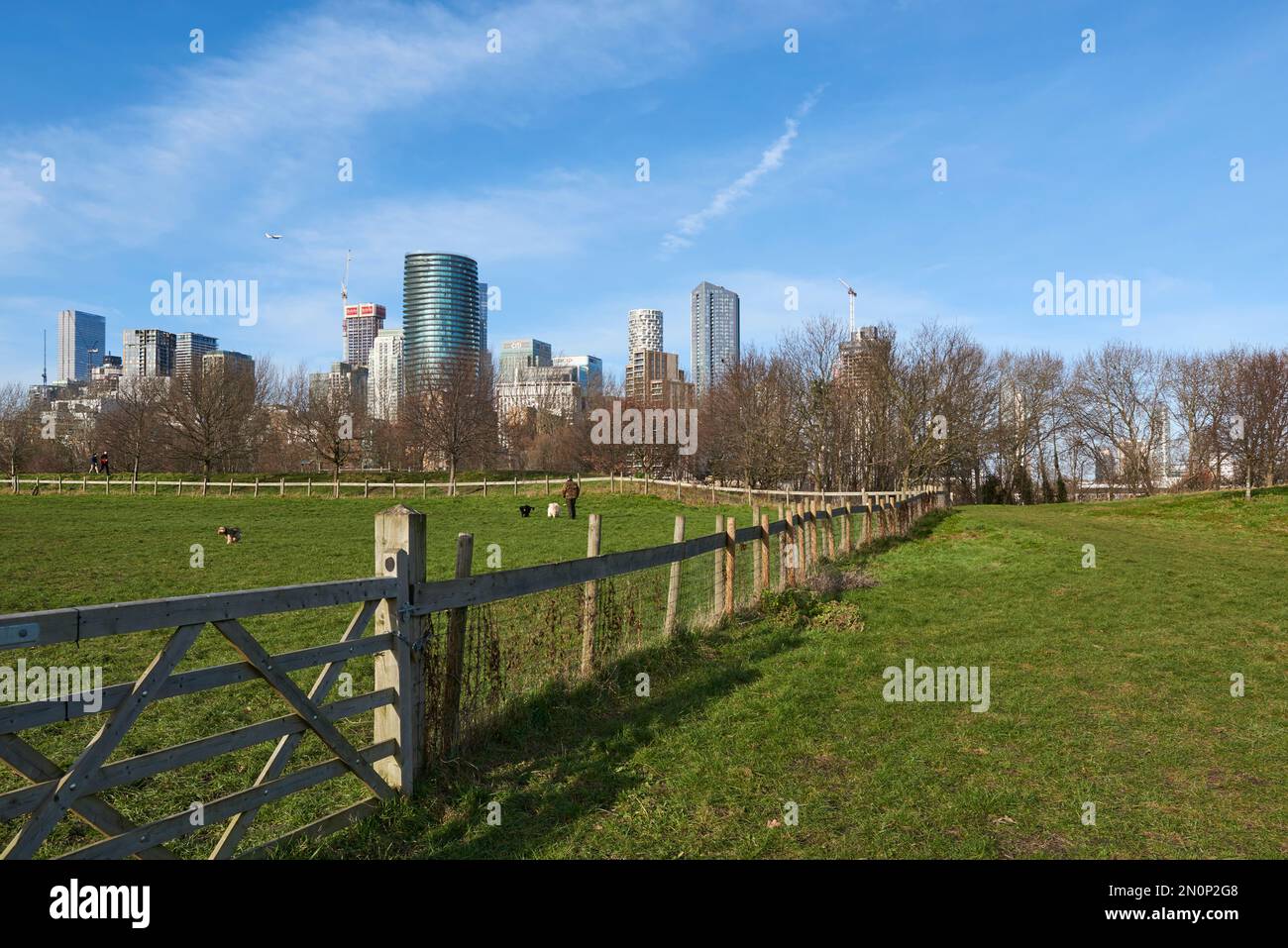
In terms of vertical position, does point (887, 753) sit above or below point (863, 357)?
below

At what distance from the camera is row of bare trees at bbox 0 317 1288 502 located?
52750mm

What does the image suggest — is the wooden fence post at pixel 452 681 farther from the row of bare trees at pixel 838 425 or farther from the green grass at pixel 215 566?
the row of bare trees at pixel 838 425

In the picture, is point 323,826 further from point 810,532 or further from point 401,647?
point 810,532

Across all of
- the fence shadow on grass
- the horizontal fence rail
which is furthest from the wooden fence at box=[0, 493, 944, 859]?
the horizontal fence rail

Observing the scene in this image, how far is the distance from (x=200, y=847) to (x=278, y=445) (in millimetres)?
79748

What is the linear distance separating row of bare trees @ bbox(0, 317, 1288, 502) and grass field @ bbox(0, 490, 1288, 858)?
35.1 meters

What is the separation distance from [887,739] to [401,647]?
3694 millimetres

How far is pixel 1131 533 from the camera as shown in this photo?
92.9 ft

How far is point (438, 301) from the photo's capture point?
193m

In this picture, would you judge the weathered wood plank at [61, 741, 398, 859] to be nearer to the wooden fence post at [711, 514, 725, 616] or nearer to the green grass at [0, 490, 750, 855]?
the green grass at [0, 490, 750, 855]
